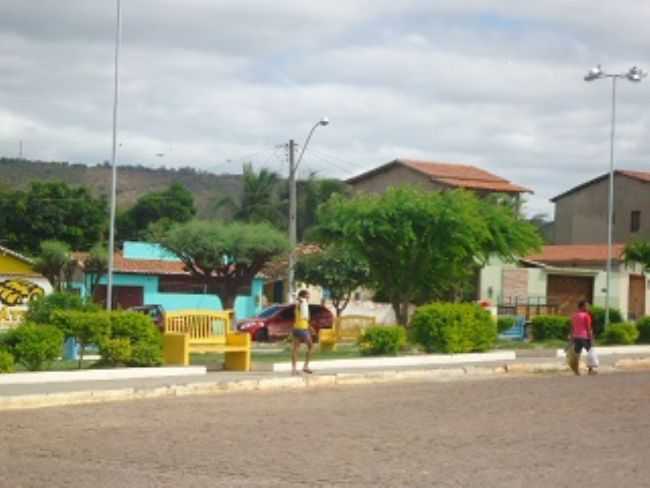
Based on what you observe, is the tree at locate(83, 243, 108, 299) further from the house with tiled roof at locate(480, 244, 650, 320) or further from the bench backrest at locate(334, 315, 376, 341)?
the bench backrest at locate(334, 315, 376, 341)

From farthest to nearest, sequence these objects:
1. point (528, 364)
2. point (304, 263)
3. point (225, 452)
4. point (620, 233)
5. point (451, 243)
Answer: point (620, 233) → point (304, 263) → point (451, 243) → point (528, 364) → point (225, 452)

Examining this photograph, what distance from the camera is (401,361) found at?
86.0 ft

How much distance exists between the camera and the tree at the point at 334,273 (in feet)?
169

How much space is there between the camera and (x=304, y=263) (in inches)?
2085

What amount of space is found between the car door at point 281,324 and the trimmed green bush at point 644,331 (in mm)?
12047

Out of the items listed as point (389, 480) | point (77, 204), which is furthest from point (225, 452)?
point (77, 204)

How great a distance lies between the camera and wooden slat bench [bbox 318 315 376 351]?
102 ft

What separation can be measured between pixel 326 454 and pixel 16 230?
5988 cm

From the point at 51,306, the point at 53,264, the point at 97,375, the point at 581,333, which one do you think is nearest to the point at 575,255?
the point at 53,264

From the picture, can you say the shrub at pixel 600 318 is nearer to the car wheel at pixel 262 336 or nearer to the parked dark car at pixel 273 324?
the parked dark car at pixel 273 324

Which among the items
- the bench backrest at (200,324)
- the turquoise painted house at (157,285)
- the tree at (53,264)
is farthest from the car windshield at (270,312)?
the bench backrest at (200,324)

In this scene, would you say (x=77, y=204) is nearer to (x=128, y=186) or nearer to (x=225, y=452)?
(x=128, y=186)

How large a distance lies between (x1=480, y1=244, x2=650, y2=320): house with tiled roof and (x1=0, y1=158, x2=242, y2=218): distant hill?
45.3 m

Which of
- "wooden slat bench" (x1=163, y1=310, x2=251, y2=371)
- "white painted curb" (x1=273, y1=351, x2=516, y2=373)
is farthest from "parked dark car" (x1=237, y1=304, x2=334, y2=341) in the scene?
"wooden slat bench" (x1=163, y1=310, x2=251, y2=371)
